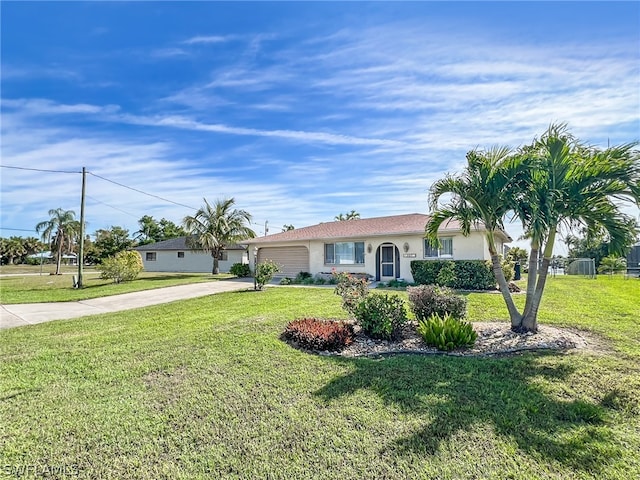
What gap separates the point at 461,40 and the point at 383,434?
820 cm

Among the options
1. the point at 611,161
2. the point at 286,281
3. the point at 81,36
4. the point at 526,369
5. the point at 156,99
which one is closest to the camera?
the point at 526,369

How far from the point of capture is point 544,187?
6.38m

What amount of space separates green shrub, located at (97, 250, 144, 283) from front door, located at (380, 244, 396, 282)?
52.0 feet

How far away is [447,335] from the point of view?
19.7 feet

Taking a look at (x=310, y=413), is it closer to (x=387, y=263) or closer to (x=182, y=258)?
→ (x=387, y=263)

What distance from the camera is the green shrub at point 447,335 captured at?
594 cm

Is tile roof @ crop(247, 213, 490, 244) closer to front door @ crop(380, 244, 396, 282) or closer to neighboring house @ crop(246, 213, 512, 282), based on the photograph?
neighboring house @ crop(246, 213, 512, 282)

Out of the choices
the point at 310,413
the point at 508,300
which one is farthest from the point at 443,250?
the point at 310,413

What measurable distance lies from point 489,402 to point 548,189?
4233mm

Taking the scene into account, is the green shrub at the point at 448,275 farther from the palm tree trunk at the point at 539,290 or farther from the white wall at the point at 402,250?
the palm tree trunk at the point at 539,290

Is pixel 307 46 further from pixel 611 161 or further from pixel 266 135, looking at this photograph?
pixel 611 161

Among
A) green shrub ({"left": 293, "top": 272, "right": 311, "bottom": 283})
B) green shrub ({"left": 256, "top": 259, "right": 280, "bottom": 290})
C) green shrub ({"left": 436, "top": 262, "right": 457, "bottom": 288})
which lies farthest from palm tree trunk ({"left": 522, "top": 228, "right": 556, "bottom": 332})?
green shrub ({"left": 293, "top": 272, "right": 311, "bottom": 283})

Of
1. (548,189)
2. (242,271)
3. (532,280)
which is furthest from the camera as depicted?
(242,271)

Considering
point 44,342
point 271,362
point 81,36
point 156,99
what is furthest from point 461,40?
point 44,342
